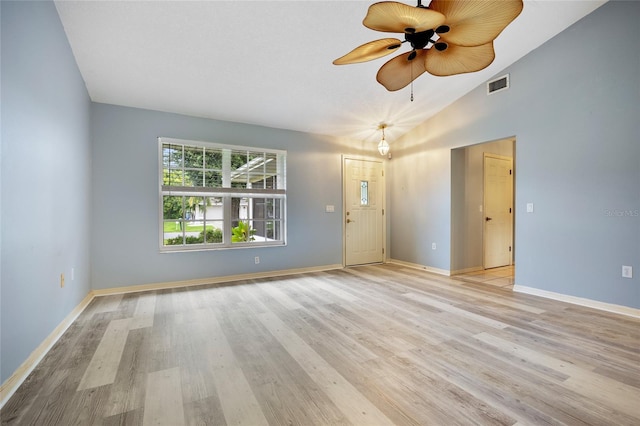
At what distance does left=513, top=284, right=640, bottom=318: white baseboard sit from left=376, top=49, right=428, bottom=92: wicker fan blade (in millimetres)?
3251

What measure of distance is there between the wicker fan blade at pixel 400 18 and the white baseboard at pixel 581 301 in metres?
3.57

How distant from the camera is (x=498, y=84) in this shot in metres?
4.29

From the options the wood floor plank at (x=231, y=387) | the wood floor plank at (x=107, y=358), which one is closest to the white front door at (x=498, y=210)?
the wood floor plank at (x=231, y=387)

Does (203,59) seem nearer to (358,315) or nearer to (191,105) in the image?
(191,105)

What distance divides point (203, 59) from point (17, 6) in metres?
1.58

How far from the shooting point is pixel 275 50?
3.26 m

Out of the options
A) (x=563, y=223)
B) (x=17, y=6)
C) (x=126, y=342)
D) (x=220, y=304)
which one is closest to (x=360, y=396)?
(x=126, y=342)

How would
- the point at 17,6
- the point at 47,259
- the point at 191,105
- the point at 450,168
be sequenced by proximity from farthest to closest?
the point at 450,168 < the point at 191,105 < the point at 47,259 < the point at 17,6

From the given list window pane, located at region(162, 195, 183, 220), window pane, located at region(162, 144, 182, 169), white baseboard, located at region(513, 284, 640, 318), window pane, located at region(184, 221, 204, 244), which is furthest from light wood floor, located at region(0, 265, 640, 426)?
window pane, located at region(162, 144, 182, 169)

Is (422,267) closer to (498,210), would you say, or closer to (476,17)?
(498,210)

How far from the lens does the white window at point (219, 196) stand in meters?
4.26

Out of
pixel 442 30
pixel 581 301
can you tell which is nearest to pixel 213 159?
pixel 442 30

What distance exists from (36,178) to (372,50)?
2636 mm

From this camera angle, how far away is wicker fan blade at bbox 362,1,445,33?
62.7 inches
